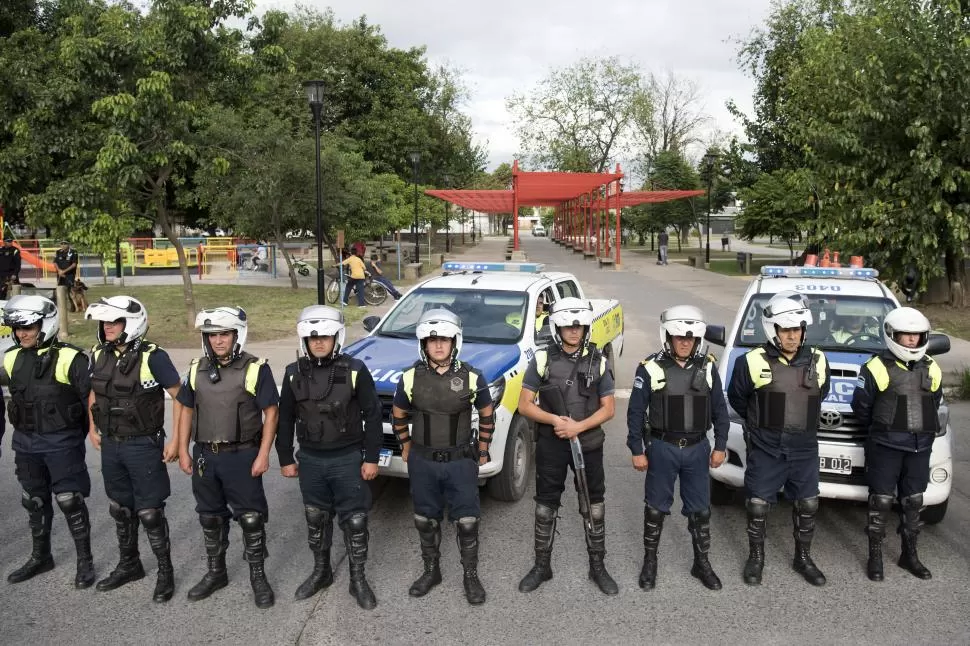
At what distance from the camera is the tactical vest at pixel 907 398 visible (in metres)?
4.86

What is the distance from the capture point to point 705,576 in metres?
4.87

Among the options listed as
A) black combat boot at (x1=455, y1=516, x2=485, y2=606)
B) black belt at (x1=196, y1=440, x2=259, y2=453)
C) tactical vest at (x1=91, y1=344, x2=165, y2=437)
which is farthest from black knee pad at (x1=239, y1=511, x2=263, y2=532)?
black combat boot at (x1=455, y1=516, x2=485, y2=606)

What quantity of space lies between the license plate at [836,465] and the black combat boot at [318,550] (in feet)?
10.2

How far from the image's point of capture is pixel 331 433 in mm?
4578

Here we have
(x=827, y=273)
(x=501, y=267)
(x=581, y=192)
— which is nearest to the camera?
(x=827, y=273)

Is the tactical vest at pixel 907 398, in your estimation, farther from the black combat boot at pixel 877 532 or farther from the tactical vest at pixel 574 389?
the tactical vest at pixel 574 389

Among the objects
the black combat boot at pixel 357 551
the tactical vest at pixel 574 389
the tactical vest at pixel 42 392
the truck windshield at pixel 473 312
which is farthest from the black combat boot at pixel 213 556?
the truck windshield at pixel 473 312

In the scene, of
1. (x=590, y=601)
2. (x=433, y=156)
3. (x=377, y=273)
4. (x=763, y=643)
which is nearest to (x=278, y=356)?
(x=377, y=273)

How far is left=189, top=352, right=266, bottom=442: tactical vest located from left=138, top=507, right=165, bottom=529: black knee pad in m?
0.54

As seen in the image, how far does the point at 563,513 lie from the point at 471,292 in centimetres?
257

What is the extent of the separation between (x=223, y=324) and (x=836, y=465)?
397 cm

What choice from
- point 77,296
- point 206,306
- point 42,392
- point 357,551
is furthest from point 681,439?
point 206,306

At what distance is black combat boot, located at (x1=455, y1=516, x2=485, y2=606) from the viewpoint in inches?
184

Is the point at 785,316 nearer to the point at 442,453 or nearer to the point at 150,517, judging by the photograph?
the point at 442,453
